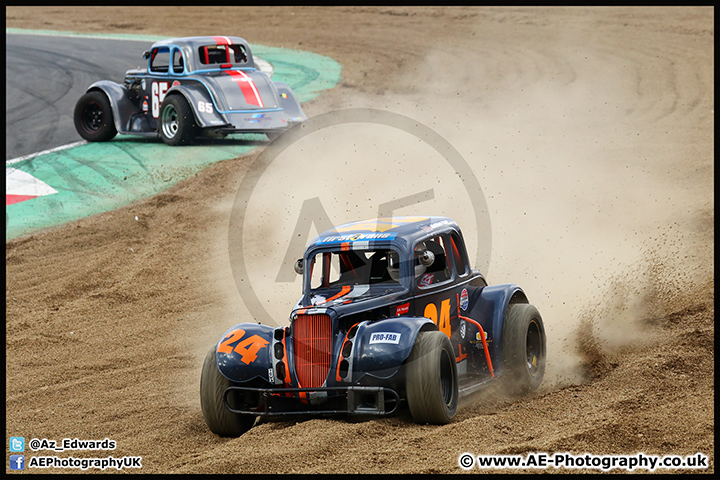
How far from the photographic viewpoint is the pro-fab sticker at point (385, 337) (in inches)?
269

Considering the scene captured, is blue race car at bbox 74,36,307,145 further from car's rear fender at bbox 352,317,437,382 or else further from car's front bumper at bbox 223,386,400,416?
car's rear fender at bbox 352,317,437,382

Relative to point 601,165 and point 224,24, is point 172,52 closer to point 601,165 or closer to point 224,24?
point 601,165

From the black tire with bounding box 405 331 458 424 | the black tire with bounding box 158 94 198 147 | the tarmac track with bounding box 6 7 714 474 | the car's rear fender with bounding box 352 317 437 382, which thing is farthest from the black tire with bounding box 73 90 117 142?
the black tire with bounding box 405 331 458 424

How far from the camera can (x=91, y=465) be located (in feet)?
22.0

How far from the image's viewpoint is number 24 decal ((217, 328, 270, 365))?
7176 mm

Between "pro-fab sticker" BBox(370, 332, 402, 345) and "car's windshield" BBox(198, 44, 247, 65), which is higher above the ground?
"car's windshield" BBox(198, 44, 247, 65)

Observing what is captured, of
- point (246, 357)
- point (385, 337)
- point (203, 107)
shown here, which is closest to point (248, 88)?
point (203, 107)

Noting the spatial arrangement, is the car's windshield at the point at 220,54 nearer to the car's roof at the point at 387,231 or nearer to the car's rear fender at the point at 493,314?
the car's roof at the point at 387,231

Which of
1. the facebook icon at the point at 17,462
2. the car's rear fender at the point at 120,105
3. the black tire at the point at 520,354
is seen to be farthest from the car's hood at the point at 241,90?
the facebook icon at the point at 17,462

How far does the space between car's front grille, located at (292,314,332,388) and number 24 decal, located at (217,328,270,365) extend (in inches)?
14.8

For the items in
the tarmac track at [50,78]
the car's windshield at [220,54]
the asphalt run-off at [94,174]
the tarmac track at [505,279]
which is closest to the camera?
the tarmac track at [505,279]

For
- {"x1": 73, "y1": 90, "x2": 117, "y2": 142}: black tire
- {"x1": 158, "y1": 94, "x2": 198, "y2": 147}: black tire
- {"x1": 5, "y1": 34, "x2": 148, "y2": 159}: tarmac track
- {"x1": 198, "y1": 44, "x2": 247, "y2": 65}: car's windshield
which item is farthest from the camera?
{"x1": 5, "y1": 34, "x2": 148, "y2": 159}: tarmac track

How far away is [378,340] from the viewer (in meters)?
6.89

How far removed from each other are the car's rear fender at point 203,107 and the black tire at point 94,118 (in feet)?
7.52
